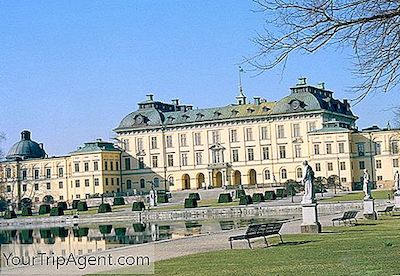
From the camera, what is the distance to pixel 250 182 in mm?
81688

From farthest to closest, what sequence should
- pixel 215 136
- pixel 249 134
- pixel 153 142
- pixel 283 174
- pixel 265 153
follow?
pixel 153 142, pixel 215 136, pixel 249 134, pixel 265 153, pixel 283 174

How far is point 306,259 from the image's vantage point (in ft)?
43.7

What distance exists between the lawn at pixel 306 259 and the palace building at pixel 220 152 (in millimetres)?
57410

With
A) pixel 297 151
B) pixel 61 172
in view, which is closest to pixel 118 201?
pixel 297 151

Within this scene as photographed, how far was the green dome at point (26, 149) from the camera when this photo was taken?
9281 cm

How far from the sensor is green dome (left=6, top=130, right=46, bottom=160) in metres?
92.8

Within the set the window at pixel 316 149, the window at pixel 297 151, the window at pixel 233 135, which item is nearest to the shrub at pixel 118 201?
the window at pixel 233 135

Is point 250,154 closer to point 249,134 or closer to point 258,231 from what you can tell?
point 249,134

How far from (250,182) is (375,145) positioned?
45.4ft

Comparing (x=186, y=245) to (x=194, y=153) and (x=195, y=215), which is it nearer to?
(x=195, y=215)

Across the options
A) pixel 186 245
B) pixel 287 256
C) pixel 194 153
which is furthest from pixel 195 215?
pixel 194 153

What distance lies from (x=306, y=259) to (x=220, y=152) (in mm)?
69495

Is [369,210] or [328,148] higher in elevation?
[328,148]

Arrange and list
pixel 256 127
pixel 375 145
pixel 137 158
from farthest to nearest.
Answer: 1. pixel 137 158
2. pixel 256 127
3. pixel 375 145
